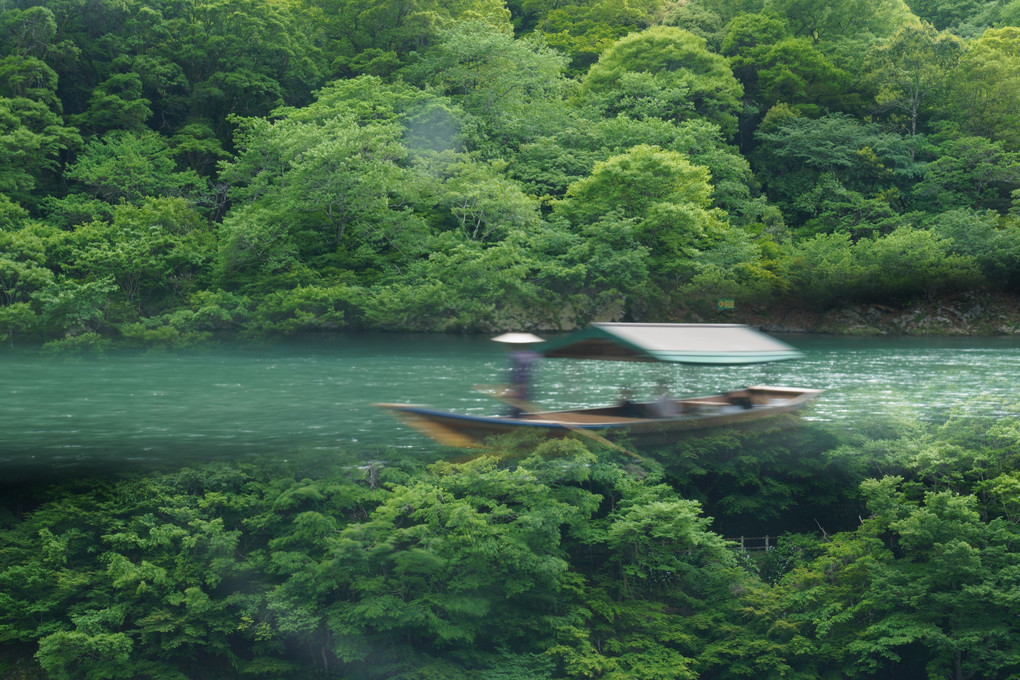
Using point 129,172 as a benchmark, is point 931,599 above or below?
below

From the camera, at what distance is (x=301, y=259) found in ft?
81.1

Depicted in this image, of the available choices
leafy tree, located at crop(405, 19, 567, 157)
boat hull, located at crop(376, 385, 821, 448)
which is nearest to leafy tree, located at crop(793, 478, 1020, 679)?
boat hull, located at crop(376, 385, 821, 448)

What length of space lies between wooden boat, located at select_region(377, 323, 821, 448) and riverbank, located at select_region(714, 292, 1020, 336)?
1629cm

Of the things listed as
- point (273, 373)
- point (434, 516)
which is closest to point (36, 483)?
point (273, 373)

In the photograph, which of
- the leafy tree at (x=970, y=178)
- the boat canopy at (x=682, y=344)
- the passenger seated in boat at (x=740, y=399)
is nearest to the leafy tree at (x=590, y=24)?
the leafy tree at (x=970, y=178)

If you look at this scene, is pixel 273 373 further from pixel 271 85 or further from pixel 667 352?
pixel 271 85

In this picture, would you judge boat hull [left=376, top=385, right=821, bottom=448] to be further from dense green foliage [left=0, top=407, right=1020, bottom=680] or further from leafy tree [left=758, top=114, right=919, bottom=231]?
leafy tree [left=758, top=114, right=919, bottom=231]

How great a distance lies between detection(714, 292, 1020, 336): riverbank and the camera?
1050 inches

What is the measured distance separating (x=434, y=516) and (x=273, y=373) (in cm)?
584

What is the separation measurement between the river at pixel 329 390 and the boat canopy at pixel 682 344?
4030 millimetres

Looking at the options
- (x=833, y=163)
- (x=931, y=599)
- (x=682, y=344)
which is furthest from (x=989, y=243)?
(x=682, y=344)

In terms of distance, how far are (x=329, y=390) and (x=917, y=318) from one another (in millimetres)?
18451

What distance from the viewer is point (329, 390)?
55.5 ft

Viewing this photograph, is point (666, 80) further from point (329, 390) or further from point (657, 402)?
point (657, 402)
